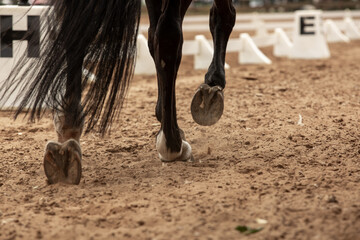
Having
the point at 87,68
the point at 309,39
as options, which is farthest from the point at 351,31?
the point at 87,68

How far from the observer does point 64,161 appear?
294cm

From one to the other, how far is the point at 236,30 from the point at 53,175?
12.6m

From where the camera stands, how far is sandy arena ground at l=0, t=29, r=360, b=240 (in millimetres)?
2273

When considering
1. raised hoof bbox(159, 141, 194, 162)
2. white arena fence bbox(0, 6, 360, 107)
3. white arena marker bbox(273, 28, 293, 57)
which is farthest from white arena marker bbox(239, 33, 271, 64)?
raised hoof bbox(159, 141, 194, 162)

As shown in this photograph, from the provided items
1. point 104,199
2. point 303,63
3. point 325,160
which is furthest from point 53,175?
point 303,63

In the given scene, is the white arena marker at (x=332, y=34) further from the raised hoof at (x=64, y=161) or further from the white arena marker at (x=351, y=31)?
the raised hoof at (x=64, y=161)

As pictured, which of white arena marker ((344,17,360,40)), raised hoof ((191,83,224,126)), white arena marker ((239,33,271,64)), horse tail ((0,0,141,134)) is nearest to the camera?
horse tail ((0,0,141,134))

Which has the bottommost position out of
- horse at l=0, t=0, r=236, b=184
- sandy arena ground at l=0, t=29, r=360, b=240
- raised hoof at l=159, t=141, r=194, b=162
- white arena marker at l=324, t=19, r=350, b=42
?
sandy arena ground at l=0, t=29, r=360, b=240

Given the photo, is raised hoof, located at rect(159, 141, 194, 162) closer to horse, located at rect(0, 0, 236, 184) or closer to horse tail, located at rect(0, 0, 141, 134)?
horse, located at rect(0, 0, 236, 184)

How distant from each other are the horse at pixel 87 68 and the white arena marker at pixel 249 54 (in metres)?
5.93

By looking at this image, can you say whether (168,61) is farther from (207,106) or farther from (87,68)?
(207,106)

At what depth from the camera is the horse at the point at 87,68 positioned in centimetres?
285

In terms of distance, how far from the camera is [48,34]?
9.48ft

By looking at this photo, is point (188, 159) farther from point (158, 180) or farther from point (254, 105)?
point (254, 105)
